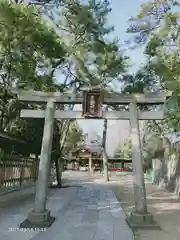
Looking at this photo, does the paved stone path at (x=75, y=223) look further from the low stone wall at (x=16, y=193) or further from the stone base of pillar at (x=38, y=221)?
the low stone wall at (x=16, y=193)

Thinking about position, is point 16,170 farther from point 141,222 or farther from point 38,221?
point 141,222

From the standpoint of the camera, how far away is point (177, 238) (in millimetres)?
6684

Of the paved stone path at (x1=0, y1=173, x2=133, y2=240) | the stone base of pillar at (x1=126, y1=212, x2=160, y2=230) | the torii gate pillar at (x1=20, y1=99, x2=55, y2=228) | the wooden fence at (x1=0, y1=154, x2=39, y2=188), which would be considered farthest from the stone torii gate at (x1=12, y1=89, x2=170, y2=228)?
the wooden fence at (x1=0, y1=154, x2=39, y2=188)

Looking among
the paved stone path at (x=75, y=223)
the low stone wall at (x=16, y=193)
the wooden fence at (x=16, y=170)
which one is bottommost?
the paved stone path at (x=75, y=223)

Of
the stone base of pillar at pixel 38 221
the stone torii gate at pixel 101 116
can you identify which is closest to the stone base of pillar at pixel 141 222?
the stone torii gate at pixel 101 116

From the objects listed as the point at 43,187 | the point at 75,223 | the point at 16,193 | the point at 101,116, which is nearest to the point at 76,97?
the point at 101,116

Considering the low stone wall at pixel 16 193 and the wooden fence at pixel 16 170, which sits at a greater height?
the wooden fence at pixel 16 170

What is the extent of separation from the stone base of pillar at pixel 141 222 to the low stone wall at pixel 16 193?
467 centimetres

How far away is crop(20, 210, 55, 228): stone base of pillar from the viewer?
290 inches

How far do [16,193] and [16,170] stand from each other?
1.01 meters

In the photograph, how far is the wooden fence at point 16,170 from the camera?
11224 mm

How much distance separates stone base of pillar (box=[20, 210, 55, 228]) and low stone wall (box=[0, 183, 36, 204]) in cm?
314

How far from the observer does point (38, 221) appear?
7.57m

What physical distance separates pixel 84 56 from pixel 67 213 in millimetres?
5932
